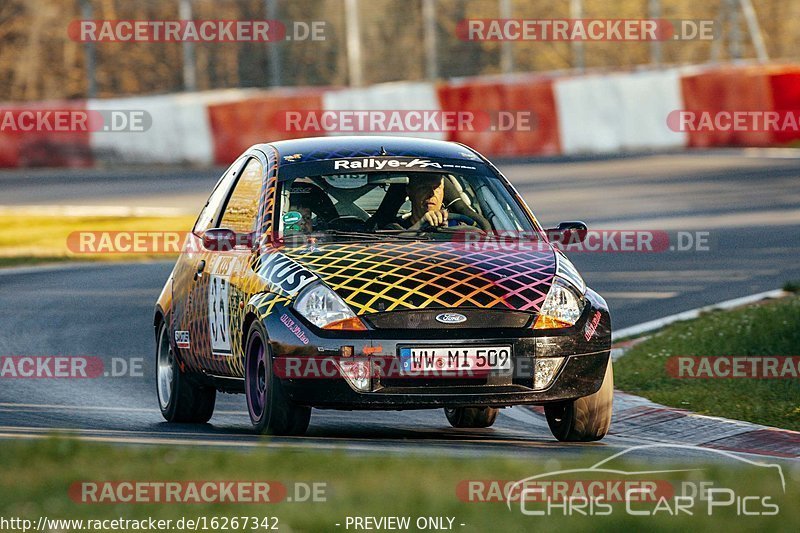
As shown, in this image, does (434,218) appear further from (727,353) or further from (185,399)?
(727,353)

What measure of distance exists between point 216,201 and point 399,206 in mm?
1375

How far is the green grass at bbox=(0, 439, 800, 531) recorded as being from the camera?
5.14m

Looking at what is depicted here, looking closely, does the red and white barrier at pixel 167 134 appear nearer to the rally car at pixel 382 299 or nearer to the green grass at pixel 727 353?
the green grass at pixel 727 353

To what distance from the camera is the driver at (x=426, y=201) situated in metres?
9.08

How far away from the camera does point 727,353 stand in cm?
1108

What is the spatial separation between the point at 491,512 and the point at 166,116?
25.5m

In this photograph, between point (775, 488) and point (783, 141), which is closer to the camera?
point (775, 488)

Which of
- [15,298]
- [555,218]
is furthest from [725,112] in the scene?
[15,298]

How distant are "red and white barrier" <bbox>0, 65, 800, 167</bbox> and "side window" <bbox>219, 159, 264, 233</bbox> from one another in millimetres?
Answer: 19856

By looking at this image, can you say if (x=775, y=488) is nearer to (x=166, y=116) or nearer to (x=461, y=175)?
(x=461, y=175)

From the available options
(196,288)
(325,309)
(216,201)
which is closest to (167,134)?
(216,201)

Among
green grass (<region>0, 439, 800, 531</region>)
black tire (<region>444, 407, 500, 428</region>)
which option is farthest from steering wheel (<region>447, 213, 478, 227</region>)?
green grass (<region>0, 439, 800, 531</region>)

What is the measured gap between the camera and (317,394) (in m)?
7.84

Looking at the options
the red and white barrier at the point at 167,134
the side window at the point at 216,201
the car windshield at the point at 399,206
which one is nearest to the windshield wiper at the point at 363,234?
the car windshield at the point at 399,206
